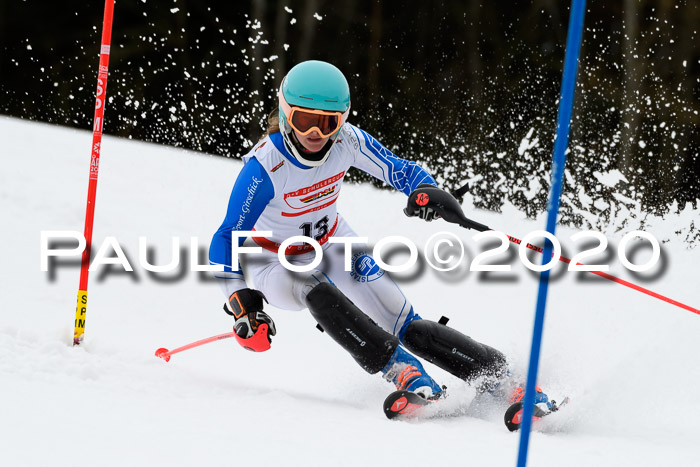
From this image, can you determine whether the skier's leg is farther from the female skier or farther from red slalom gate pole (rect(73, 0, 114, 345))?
red slalom gate pole (rect(73, 0, 114, 345))

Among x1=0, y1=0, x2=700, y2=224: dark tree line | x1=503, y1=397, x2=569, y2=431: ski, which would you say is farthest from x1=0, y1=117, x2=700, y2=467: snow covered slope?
x1=0, y1=0, x2=700, y2=224: dark tree line

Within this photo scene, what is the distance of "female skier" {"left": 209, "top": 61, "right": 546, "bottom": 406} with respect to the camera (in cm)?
310

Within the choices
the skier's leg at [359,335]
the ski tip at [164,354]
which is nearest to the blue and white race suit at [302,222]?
the skier's leg at [359,335]

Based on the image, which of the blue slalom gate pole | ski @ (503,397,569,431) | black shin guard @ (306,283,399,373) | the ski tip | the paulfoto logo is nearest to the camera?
the blue slalom gate pole

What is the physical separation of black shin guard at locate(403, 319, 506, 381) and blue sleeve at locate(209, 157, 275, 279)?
2.81 feet

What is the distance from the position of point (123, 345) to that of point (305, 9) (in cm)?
1523

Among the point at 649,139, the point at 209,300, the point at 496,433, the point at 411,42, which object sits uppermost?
the point at 411,42

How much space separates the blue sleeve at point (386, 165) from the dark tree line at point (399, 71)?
10.4m

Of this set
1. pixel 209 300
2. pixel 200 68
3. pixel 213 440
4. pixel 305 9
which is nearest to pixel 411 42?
pixel 305 9

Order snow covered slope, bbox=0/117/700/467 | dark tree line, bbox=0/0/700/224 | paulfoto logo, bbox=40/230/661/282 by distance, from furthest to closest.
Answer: dark tree line, bbox=0/0/700/224 → paulfoto logo, bbox=40/230/661/282 → snow covered slope, bbox=0/117/700/467

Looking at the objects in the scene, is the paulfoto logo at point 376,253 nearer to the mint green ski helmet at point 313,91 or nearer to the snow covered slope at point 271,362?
the snow covered slope at point 271,362

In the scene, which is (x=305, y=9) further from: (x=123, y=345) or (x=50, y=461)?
(x=50, y=461)

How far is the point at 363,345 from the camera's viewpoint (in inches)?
121

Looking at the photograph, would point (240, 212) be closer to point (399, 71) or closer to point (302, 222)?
point (302, 222)
